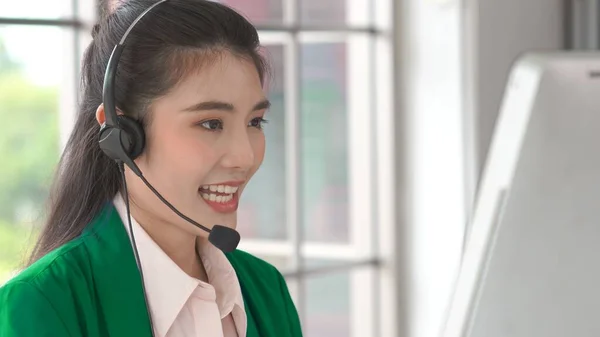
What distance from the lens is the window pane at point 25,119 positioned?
6.29ft

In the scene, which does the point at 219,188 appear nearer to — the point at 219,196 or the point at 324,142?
the point at 219,196

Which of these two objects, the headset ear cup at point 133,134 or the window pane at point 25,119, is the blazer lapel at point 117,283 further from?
the window pane at point 25,119

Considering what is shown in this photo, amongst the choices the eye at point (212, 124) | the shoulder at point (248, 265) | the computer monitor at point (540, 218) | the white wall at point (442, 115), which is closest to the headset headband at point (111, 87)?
the eye at point (212, 124)

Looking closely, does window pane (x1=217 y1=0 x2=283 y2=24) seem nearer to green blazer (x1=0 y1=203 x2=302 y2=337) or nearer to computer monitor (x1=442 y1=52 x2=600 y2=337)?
green blazer (x1=0 y1=203 x2=302 y2=337)

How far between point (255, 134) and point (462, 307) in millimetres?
345

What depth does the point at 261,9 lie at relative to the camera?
96.3 inches

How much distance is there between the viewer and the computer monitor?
983mm

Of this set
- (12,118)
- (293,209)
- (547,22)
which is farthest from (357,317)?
(12,118)

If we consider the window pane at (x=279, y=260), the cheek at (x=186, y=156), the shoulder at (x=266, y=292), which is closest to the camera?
the cheek at (x=186, y=156)

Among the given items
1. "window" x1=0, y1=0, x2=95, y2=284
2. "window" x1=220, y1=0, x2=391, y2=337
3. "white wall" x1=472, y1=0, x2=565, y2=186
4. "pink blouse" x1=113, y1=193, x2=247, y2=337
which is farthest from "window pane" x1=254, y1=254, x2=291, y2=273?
"pink blouse" x1=113, y1=193, x2=247, y2=337

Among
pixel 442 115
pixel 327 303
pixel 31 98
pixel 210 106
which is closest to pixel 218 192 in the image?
pixel 210 106

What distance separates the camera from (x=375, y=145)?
2.71 metres

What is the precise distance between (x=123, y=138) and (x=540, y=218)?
0.50 m

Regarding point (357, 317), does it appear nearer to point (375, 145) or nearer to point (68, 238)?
point (375, 145)
